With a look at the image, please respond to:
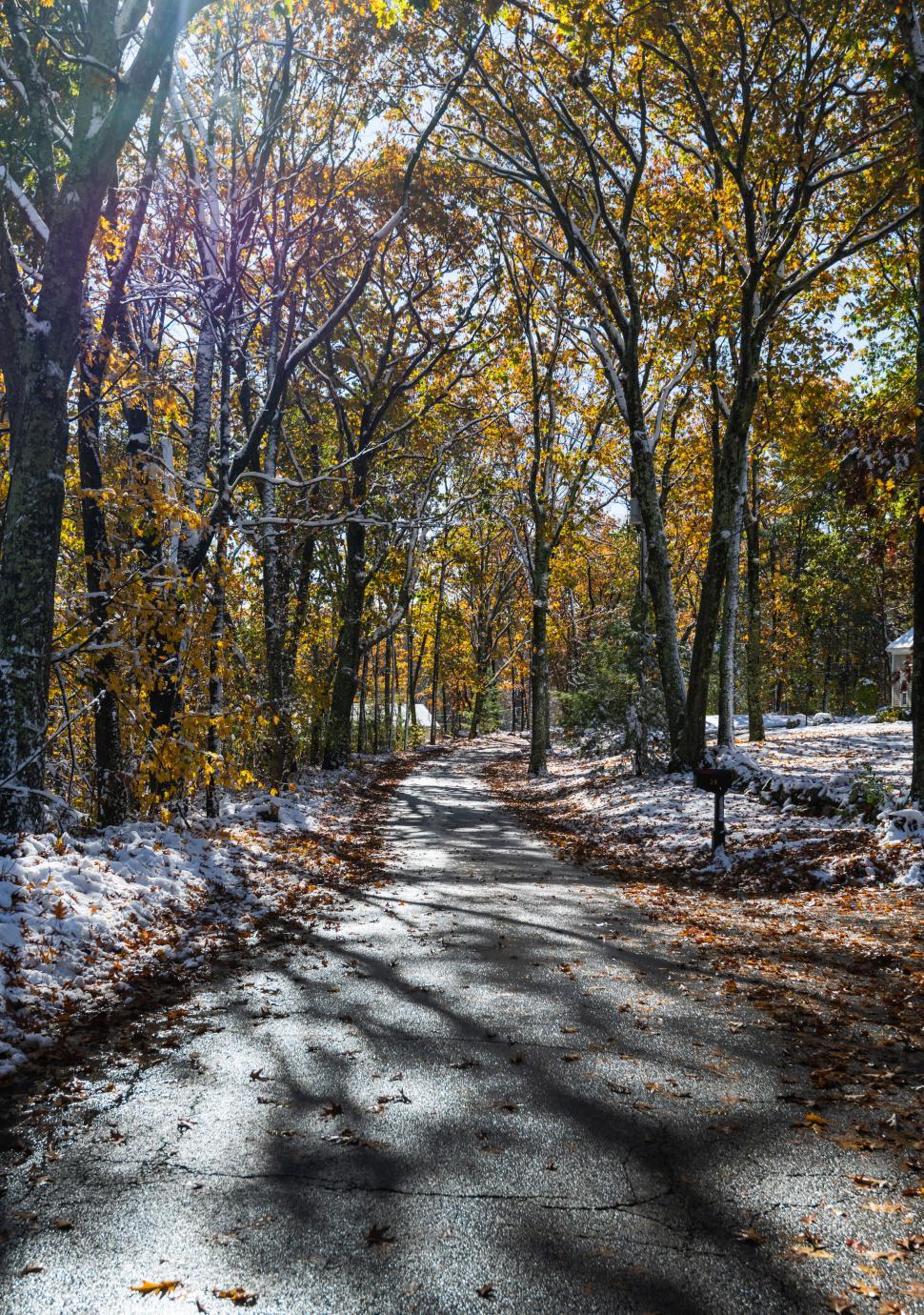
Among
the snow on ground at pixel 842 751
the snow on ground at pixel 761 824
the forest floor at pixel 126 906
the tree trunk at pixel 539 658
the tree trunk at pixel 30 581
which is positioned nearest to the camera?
the forest floor at pixel 126 906

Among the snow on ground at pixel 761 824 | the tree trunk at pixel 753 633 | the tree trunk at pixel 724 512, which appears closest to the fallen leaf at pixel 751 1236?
the snow on ground at pixel 761 824

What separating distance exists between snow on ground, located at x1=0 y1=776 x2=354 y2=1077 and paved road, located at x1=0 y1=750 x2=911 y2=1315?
0.66 metres

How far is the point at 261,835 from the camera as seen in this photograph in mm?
10953

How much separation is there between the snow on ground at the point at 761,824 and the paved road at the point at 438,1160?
400 centimetres

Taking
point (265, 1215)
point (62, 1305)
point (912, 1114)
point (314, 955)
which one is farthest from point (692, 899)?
point (62, 1305)

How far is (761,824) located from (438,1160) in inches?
346

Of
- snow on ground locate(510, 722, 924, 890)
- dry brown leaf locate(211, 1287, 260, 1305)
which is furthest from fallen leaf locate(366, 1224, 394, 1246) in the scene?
snow on ground locate(510, 722, 924, 890)

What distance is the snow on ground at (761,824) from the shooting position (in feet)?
28.6

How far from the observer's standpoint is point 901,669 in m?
35.6

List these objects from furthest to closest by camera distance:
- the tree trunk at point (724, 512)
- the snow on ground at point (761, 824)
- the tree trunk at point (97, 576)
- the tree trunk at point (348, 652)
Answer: the tree trunk at point (348, 652) < the tree trunk at point (724, 512) < the tree trunk at point (97, 576) < the snow on ground at point (761, 824)

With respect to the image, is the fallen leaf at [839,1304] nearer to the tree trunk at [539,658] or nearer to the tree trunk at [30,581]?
the tree trunk at [30,581]

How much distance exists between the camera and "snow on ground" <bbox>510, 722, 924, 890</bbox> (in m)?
8.70

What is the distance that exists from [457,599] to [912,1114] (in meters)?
41.0

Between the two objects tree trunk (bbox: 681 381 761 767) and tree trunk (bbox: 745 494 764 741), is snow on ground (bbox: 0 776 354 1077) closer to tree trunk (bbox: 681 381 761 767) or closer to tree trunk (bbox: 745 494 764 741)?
tree trunk (bbox: 681 381 761 767)
